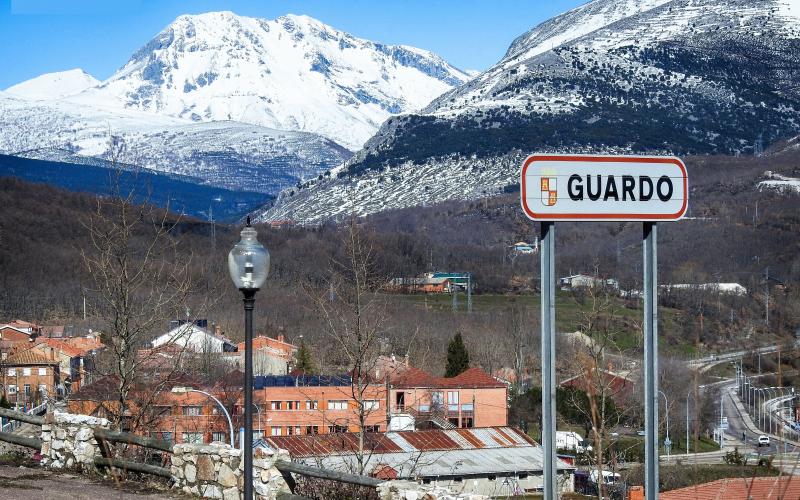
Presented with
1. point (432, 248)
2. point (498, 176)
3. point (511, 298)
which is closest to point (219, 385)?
point (511, 298)

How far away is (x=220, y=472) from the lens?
10.3 metres

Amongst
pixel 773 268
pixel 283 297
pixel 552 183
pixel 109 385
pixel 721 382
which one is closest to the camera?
pixel 552 183

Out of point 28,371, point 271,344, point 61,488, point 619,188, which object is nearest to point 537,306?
point 271,344

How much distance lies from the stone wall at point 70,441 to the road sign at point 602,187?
240 inches

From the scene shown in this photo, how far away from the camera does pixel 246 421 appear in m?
7.78

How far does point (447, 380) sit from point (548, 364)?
42.0 meters

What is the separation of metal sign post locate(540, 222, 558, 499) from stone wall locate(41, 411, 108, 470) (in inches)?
229

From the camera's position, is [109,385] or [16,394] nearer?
[109,385]

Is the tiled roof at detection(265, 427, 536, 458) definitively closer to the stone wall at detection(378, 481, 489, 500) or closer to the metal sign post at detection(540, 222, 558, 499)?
the stone wall at detection(378, 481, 489, 500)

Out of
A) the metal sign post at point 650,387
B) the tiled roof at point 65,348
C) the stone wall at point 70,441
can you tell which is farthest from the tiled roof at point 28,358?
the metal sign post at point 650,387

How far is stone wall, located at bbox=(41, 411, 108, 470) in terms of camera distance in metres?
11.5

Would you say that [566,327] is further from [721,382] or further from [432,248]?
[432,248]

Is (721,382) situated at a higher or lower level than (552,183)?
lower

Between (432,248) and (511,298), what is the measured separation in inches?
1095
